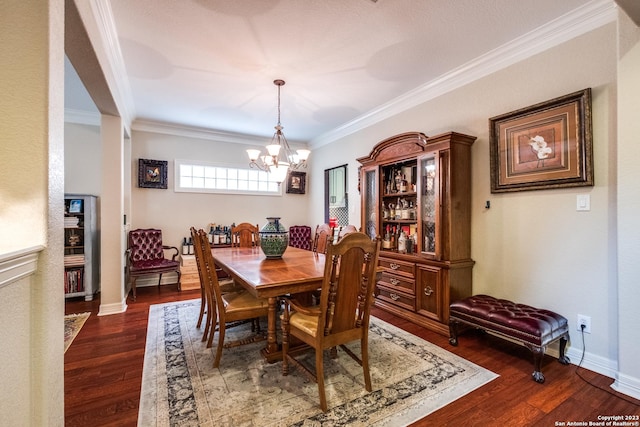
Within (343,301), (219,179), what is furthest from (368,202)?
(219,179)

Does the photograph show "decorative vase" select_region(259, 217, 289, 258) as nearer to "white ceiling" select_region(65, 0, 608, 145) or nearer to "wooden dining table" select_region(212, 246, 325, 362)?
"wooden dining table" select_region(212, 246, 325, 362)

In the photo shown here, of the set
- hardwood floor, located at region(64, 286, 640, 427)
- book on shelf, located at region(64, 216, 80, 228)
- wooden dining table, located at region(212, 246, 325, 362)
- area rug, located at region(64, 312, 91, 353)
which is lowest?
hardwood floor, located at region(64, 286, 640, 427)

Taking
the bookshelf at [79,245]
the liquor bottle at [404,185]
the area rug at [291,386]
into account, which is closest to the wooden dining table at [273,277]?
the area rug at [291,386]

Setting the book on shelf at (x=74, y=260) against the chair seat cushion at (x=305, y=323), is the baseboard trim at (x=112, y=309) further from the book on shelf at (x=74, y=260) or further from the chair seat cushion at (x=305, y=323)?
the chair seat cushion at (x=305, y=323)

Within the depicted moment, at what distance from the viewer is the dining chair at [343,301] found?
167cm

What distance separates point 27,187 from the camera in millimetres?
1174

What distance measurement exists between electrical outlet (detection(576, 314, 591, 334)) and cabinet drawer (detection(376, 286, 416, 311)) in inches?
53.3

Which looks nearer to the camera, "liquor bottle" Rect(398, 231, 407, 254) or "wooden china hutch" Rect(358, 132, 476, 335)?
"wooden china hutch" Rect(358, 132, 476, 335)

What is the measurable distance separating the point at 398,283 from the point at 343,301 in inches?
70.9

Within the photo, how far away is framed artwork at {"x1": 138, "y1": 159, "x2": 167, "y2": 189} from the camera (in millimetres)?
4801

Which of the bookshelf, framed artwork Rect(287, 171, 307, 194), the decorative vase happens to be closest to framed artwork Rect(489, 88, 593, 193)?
the decorative vase

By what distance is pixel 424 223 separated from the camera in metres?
3.22

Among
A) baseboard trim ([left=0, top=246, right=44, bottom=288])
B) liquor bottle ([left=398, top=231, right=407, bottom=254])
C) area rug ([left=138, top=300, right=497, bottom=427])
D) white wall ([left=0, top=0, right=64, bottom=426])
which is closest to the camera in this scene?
baseboard trim ([left=0, top=246, right=44, bottom=288])

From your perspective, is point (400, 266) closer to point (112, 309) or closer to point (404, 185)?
point (404, 185)
